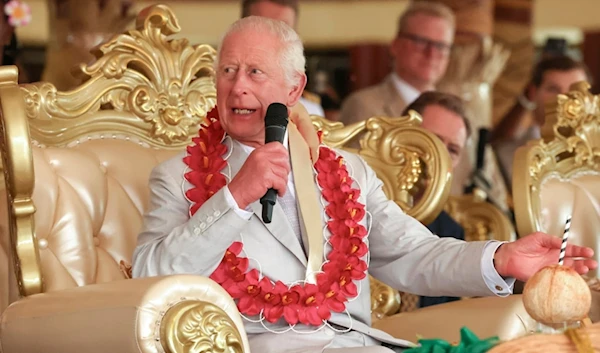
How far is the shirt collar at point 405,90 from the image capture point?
4.31m

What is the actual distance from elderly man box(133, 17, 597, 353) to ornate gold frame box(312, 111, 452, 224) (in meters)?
0.41

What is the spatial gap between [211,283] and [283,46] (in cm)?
63

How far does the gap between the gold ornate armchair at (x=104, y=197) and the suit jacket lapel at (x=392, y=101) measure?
4.86 ft

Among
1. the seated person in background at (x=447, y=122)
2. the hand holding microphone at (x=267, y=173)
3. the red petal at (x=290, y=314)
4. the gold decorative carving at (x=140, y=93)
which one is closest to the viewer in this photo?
the hand holding microphone at (x=267, y=173)

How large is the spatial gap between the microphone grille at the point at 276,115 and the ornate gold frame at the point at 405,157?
0.72m

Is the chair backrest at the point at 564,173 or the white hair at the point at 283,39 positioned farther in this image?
the chair backrest at the point at 564,173

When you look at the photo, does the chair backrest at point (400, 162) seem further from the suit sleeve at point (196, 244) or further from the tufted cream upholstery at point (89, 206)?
the suit sleeve at point (196, 244)

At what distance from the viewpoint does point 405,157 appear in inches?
118

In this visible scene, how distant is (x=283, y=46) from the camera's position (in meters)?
2.38

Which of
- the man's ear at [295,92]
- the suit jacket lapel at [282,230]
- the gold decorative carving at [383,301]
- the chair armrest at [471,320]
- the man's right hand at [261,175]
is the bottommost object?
the gold decorative carving at [383,301]

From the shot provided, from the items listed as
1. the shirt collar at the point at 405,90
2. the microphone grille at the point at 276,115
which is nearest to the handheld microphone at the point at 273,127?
the microphone grille at the point at 276,115

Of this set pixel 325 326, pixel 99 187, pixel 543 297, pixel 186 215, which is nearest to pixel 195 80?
pixel 99 187

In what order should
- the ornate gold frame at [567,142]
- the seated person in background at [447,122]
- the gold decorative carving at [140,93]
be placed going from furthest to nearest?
the seated person in background at [447,122], the ornate gold frame at [567,142], the gold decorative carving at [140,93]

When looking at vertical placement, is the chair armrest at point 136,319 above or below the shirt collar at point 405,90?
above
